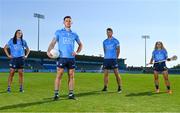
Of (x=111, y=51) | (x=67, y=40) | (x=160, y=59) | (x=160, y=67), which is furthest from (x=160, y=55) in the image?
(x=67, y=40)

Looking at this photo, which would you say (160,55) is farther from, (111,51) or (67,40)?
(67,40)

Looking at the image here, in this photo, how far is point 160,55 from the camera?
14.8 meters

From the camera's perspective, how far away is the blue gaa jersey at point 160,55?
580 inches

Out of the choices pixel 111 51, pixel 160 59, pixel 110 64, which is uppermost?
pixel 111 51

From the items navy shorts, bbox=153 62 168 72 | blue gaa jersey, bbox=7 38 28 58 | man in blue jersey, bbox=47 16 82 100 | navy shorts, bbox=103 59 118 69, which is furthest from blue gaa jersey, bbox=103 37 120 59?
man in blue jersey, bbox=47 16 82 100

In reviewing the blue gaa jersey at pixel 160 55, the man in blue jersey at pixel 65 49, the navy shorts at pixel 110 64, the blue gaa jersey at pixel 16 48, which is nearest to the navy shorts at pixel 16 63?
the blue gaa jersey at pixel 16 48

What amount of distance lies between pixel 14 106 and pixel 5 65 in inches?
3174

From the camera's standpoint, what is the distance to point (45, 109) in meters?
8.63

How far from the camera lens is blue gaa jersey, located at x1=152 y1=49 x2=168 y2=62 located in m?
14.7

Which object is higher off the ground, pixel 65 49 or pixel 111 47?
pixel 111 47

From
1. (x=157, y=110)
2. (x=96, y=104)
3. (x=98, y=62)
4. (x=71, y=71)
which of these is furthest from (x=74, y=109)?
(x=98, y=62)

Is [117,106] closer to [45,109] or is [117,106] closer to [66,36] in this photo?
[45,109]

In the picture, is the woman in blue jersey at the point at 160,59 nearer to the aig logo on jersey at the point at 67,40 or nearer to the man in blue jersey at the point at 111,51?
the man in blue jersey at the point at 111,51

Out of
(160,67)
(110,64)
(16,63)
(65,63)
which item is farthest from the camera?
(110,64)
